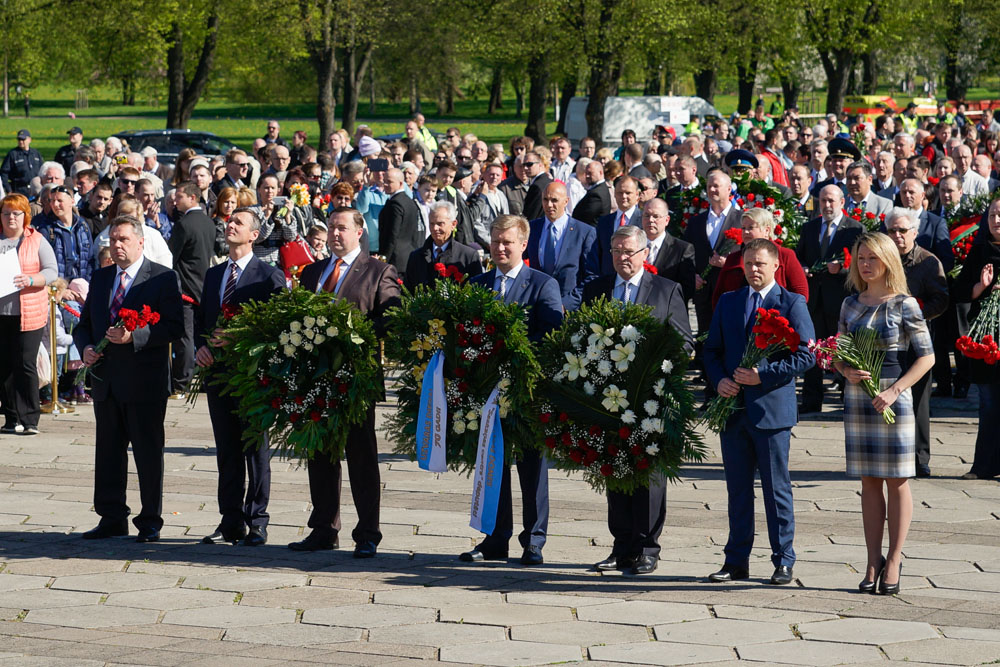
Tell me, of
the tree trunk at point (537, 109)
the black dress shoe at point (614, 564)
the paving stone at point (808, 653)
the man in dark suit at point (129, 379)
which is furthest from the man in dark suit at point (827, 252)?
the tree trunk at point (537, 109)

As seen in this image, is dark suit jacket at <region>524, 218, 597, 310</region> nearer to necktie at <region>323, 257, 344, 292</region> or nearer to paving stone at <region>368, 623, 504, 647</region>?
necktie at <region>323, 257, 344, 292</region>

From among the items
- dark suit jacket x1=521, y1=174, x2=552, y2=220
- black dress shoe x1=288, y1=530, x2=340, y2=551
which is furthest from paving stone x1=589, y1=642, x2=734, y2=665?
dark suit jacket x1=521, y1=174, x2=552, y2=220

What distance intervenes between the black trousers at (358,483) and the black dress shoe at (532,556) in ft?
3.15

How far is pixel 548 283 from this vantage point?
848cm

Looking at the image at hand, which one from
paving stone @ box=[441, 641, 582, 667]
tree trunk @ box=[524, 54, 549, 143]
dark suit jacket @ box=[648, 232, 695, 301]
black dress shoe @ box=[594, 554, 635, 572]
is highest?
tree trunk @ box=[524, 54, 549, 143]

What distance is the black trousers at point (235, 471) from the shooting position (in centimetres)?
879

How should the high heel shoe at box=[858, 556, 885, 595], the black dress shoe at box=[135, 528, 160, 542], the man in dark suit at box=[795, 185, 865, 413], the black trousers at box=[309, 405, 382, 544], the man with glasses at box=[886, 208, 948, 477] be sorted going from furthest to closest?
the man in dark suit at box=[795, 185, 865, 413] → the man with glasses at box=[886, 208, 948, 477] → the black dress shoe at box=[135, 528, 160, 542] → the black trousers at box=[309, 405, 382, 544] → the high heel shoe at box=[858, 556, 885, 595]

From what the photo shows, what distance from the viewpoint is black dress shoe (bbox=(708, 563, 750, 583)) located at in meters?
7.83

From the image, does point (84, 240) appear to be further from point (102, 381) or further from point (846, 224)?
point (846, 224)

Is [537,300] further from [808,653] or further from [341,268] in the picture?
[808,653]

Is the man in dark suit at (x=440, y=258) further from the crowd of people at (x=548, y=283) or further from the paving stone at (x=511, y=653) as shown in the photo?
the paving stone at (x=511, y=653)

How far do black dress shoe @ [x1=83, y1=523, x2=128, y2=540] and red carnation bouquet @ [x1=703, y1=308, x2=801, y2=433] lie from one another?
4047mm

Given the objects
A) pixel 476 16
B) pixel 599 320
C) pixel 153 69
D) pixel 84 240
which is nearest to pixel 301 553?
pixel 599 320

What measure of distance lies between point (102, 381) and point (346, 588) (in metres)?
2.34
